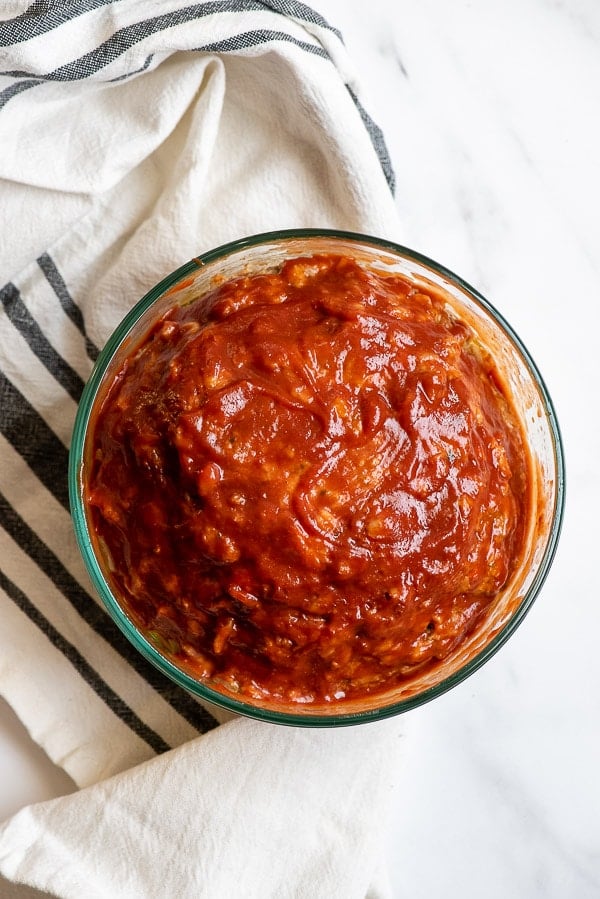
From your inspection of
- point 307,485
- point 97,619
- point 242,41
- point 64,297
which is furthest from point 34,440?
point 242,41

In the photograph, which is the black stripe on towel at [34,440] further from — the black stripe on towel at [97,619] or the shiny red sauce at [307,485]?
the shiny red sauce at [307,485]

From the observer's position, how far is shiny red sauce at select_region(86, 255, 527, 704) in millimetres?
1557

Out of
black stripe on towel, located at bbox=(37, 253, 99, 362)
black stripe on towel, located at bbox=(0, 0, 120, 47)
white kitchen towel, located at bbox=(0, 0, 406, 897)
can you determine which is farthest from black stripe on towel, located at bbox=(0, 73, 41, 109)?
black stripe on towel, located at bbox=(37, 253, 99, 362)

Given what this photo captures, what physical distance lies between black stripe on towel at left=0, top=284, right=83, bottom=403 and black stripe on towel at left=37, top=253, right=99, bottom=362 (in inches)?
3.0

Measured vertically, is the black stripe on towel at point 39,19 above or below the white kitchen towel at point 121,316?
above

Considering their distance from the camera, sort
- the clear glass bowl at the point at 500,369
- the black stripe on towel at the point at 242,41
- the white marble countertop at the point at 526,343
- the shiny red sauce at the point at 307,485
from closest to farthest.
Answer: the shiny red sauce at the point at 307,485 < the clear glass bowl at the point at 500,369 < the black stripe on towel at the point at 242,41 < the white marble countertop at the point at 526,343

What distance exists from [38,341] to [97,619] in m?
0.74

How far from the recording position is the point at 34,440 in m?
2.23

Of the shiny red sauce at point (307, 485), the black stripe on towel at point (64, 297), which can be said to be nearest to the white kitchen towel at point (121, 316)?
the black stripe on towel at point (64, 297)

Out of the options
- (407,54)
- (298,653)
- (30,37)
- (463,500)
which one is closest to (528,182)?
(407,54)

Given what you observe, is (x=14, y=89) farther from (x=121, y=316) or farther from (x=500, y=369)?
(x=500, y=369)

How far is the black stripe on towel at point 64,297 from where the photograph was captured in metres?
2.22

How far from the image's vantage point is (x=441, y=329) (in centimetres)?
181

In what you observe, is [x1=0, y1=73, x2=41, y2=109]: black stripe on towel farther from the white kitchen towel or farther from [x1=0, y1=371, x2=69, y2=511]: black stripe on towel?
[x1=0, y1=371, x2=69, y2=511]: black stripe on towel
